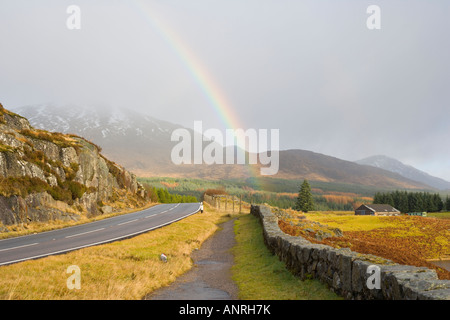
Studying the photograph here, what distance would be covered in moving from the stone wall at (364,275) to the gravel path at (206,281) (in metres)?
2.89

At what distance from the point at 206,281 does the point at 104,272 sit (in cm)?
411

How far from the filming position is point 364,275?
865 centimetres

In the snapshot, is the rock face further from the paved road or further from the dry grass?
the dry grass

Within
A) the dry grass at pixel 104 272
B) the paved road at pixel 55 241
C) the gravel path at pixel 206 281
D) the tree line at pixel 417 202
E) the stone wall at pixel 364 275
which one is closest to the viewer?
→ the stone wall at pixel 364 275

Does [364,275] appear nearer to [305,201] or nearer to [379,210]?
Result: [305,201]

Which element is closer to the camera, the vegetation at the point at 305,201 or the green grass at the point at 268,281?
the green grass at the point at 268,281

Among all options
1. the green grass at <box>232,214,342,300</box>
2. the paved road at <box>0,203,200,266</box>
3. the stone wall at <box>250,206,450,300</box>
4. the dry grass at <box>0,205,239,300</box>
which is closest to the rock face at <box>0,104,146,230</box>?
the paved road at <box>0,203,200,266</box>

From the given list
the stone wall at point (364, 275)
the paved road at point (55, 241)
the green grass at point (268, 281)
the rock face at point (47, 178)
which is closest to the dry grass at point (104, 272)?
the paved road at point (55, 241)

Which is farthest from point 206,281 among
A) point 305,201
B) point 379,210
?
point 379,210

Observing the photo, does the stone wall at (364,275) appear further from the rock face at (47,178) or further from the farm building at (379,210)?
the farm building at (379,210)

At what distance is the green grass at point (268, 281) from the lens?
1052 cm

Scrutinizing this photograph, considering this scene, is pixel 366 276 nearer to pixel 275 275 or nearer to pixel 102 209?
pixel 275 275

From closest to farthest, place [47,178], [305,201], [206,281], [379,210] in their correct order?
[206,281], [47,178], [305,201], [379,210]
